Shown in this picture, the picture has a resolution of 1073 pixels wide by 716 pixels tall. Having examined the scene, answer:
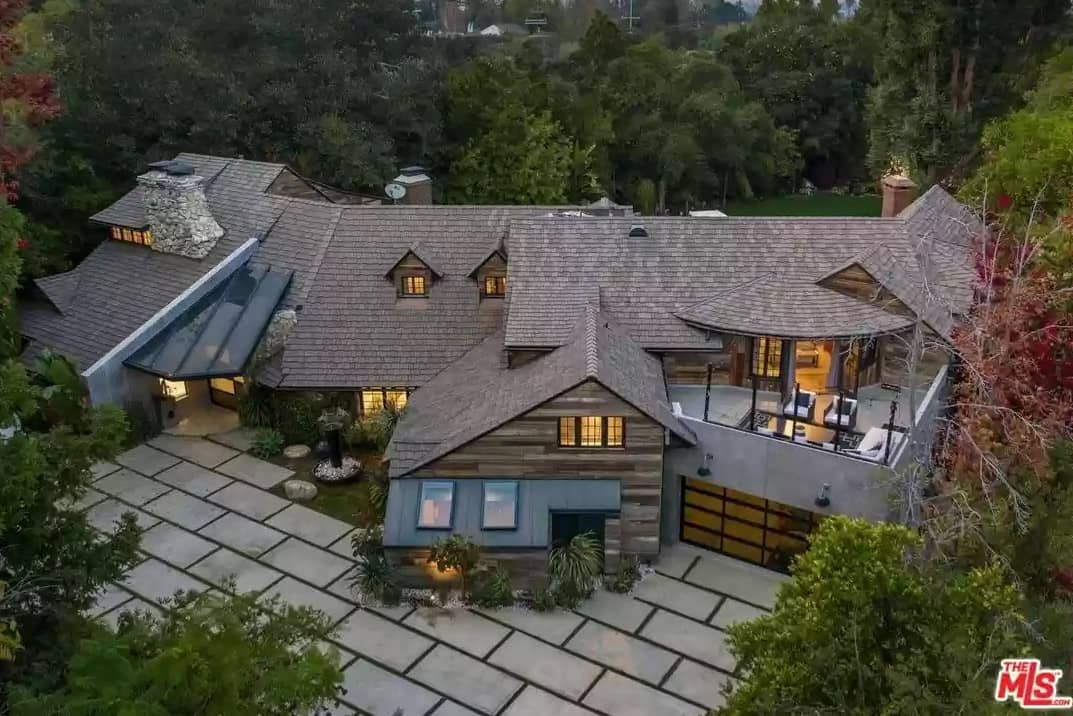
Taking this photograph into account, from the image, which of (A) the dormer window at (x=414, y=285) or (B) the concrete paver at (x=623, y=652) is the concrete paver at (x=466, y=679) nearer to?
(B) the concrete paver at (x=623, y=652)

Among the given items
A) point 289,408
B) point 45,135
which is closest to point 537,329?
point 289,408

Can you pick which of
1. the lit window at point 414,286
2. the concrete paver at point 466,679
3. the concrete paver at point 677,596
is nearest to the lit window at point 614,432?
the concrete paver at point 677,596

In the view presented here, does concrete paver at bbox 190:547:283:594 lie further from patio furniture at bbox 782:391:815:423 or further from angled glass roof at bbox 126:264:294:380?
patio furniture at bbox 782:391:815:423

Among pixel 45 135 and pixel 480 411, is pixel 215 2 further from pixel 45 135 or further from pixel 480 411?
pixel 480 411

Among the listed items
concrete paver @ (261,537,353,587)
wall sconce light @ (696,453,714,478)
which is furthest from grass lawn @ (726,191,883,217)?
concrete paver @ (261,537,353,587)

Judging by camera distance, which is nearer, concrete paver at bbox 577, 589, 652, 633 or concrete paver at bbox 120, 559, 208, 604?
concrete paver at bbox 577, 589, 652, 633

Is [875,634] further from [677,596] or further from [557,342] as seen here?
[557,342]

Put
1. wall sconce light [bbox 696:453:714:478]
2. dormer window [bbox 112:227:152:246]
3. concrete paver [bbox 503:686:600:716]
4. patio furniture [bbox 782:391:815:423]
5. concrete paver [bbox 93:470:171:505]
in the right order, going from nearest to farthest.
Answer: concrete paver [bbox 503:686:600:716] → wall sconce light [bbox 696:453:714:478] → patio furniture [bbox 782:391:815:423] → concrete paver [bbox 93:470:171:505] → dormer window [bbox 112:227:152:246]

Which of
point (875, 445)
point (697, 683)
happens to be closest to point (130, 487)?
point (697, 683)
